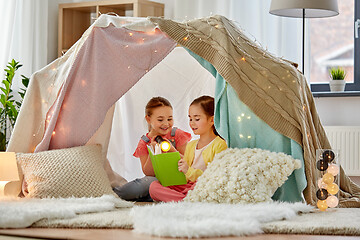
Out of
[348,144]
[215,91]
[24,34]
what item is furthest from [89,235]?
[24,34]

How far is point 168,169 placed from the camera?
107 inches

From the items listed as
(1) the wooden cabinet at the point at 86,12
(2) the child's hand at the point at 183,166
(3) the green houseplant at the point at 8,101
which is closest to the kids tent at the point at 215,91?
(2) the child's hand at the point at 183,166

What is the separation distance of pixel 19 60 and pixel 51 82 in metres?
1.49

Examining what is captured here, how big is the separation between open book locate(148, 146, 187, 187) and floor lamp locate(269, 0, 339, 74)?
4.32 feet

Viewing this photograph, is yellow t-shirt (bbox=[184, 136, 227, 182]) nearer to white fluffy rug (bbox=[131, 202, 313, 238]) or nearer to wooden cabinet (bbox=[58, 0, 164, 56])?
white fluffy rug (bbox=[131, 202, 313, 238])

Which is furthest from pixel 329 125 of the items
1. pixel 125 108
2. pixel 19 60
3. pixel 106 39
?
pixel 19 60

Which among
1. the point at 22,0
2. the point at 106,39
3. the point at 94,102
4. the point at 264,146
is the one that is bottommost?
the point at 264,146

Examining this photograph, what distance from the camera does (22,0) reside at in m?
4.23

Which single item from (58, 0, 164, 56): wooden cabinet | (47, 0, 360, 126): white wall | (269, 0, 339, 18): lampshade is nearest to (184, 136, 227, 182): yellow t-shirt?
(269, 0, 339, 18): lampshade

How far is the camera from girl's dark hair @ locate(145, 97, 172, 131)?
3.07 meters

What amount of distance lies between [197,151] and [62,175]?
2.13 ft

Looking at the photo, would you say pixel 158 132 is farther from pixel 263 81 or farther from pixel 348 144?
pixel 348 144

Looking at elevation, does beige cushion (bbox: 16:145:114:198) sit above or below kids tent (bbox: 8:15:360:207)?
below

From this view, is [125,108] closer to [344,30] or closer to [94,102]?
[94,102]
